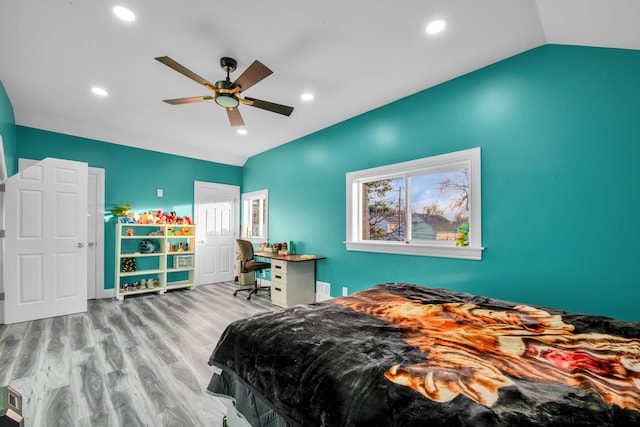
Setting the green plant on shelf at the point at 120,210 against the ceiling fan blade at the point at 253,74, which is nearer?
the ceiling fan blade at the point at 253,74

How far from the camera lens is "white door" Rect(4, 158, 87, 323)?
335cm

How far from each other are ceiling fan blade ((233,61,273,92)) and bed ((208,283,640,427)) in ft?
6.01

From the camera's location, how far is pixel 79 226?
3789 millimetres

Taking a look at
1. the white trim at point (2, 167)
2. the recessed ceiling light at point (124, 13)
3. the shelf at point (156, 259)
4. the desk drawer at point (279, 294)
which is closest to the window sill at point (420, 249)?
the desk drawer at point (279, 294)

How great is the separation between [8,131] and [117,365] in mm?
3299

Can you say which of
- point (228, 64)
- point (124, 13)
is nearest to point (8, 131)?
point (124, 13)

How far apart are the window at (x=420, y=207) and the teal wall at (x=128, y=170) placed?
3477 millimetres

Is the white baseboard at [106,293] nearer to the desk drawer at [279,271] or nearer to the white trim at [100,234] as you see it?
the white trim at [100,234]

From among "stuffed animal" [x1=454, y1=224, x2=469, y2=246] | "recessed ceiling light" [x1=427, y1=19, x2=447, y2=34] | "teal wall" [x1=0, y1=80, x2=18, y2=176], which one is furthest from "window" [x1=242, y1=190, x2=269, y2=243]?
"recessed ceiling light" [x1=427, y1=19, x2=447, y2=34]

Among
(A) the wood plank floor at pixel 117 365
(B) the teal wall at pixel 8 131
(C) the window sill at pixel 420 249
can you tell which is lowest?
(A) the wood plank floor at pixel 117 365

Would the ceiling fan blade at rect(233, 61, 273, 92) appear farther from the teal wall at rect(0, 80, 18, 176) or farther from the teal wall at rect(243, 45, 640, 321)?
the teal wall at rect(0, 80, 18, 176)

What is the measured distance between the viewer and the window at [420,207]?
2727 mm

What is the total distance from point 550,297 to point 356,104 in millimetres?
2795

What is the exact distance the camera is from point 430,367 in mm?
967
